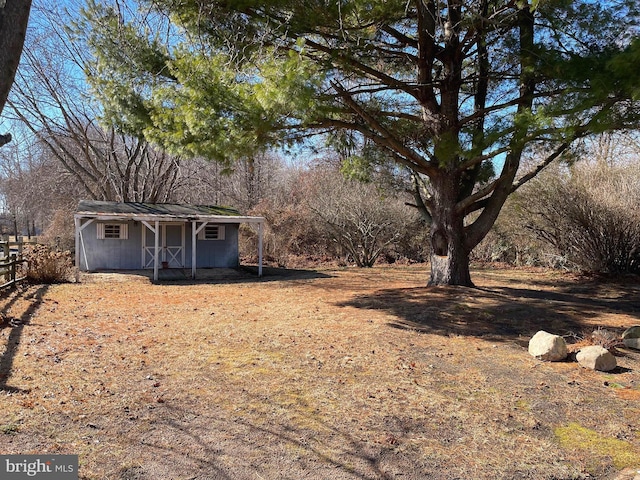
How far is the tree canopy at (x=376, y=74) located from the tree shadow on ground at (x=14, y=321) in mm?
3684

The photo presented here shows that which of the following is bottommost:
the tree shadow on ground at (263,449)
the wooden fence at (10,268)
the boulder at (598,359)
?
the tree shadow on ground at (263,449)

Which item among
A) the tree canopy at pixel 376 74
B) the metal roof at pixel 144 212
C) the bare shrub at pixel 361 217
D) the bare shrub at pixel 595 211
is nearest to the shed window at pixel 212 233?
the metal roof at pixel 144 212

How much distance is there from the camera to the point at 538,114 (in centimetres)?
694

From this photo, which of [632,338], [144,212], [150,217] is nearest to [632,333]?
[632,338]

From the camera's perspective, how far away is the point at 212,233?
17.9m

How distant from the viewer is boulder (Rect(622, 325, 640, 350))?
5.86 metres

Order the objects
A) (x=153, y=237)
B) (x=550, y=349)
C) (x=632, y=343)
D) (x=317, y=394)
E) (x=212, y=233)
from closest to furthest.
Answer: (x=317, y=394) < (x=550, y=349) < (x=632, y=343) < (x=153, y=237) < (x=212, y=233)

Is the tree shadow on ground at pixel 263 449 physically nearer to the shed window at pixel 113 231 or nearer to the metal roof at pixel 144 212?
the metal roof at pixel 144 212

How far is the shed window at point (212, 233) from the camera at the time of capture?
17.6 metres

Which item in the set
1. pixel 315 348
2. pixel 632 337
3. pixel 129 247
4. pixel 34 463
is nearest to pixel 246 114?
pixel 315 348

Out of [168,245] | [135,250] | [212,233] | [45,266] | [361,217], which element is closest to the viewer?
[45,266]

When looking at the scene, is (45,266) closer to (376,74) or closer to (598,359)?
(376,74)

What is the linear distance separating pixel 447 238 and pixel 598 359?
539cm

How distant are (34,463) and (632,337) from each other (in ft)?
22.3
